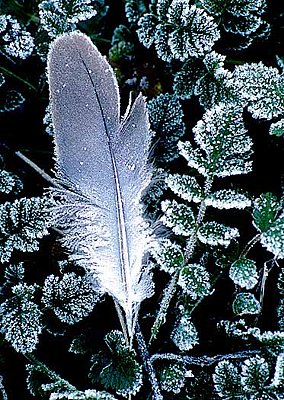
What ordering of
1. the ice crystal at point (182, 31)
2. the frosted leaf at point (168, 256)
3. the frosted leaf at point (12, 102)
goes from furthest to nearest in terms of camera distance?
1. the frosted leaf at point (12, 102)
2. the ice crystal at point (182, 31)
3. the frosted leaf at point (168, 256)

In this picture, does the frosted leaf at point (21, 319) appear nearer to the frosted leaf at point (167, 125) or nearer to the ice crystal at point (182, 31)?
the frosted leaf at point (167, 125)

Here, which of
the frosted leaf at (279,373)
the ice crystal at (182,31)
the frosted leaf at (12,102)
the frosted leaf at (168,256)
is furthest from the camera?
the frosted leaf at (12,102)

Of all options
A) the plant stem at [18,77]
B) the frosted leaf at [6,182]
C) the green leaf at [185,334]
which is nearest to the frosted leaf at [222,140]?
the green leaf at [185,334]

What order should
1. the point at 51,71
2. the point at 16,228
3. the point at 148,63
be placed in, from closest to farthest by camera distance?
the point at 51,71 < the point at 16,228 < the point at 148,63

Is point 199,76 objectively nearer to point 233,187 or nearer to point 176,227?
point 233,187

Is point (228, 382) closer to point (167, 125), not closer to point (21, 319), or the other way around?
point (21, 319)

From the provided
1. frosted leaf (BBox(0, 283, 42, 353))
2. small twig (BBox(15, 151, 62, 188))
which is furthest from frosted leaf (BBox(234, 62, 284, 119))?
frosted leaf (BBox(0, 283, 42, 353))

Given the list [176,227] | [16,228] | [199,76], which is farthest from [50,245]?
[199,76]
